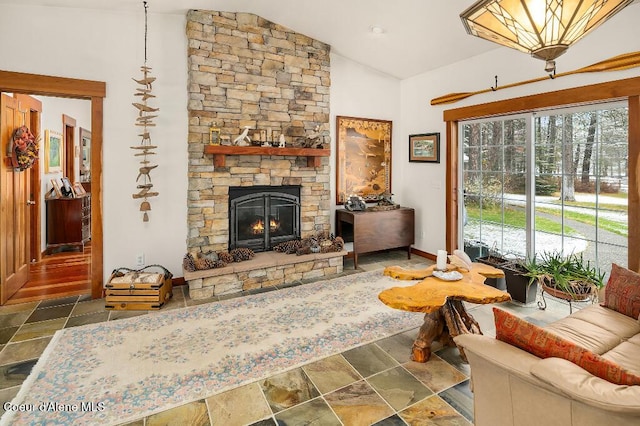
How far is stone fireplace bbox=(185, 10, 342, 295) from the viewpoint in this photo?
166 inches

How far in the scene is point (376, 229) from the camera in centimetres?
512

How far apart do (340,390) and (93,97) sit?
12.3 feet

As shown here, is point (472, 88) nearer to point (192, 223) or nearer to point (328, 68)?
point (328, 68)

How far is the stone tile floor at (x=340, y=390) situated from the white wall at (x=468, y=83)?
8.13 ft

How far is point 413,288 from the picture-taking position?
265 centimetres

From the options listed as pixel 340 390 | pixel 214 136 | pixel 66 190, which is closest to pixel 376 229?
pixel 214 136

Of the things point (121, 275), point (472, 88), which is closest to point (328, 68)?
point (472, 88)

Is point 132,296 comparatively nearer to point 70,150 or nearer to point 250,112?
point 250,112

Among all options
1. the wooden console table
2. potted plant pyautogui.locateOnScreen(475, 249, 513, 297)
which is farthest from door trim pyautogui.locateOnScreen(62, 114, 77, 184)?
potted plant pyautogui.locateOnScreen(475, 249, 513, 297)

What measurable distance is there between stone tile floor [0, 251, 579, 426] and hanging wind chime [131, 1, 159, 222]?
146cm

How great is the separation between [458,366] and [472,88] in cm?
351

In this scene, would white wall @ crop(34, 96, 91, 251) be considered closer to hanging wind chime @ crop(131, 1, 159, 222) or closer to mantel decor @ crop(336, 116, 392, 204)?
hanging wind chime @ crop(131, 1, 159, 222)

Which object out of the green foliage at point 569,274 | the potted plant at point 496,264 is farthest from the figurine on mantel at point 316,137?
the green foliage at point 569,274

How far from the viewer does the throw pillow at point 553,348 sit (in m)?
1.33
